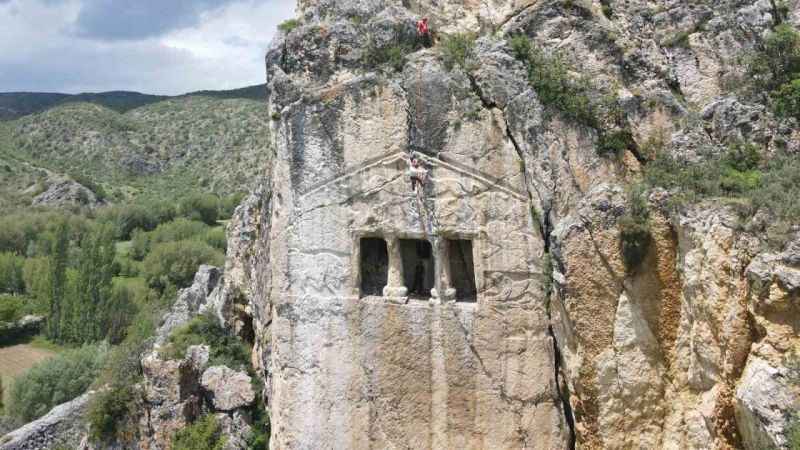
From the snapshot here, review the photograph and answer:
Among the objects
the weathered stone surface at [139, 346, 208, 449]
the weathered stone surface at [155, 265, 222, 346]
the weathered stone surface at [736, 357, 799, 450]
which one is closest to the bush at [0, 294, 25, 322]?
the weathered stone surface at [155, 265, 222, 346]

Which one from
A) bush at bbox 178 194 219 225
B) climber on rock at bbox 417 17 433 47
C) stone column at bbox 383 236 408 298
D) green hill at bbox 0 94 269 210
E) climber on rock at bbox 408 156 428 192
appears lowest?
stone column at bbox 383 236 408 298

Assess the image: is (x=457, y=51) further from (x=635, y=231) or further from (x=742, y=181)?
(x=742, y=181)

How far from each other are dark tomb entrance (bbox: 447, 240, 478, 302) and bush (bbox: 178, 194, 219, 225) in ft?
158

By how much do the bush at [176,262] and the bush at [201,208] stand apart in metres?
8.51

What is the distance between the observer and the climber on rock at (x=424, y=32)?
12602 millimetres

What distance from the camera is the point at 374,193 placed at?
12.0 m

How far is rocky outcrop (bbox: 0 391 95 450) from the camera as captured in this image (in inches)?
803

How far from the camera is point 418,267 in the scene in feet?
43.6

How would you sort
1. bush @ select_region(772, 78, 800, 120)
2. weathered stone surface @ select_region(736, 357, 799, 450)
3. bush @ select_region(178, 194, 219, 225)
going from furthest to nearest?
bush @ select_region(178, 194, 219, 225)
bush @ select_region(772, 78, 800, 120)
weathered stone surface @ select_region(736, 357, 799, 450)

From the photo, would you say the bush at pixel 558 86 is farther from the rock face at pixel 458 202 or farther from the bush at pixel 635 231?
the bush at pixel 635 231

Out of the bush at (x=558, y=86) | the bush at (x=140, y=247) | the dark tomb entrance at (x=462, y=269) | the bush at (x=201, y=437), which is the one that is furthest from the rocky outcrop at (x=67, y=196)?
the bush at (x=558, y=86)

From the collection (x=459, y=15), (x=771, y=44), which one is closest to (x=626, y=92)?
(x=771, y=44)

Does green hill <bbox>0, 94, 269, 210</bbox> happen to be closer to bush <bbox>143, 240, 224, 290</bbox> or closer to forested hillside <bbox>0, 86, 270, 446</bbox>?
forested hillside <bbox>0, 86, 270, 446</bbox>

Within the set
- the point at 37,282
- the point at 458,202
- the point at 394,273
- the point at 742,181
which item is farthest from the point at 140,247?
the point at 742,181
